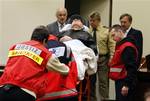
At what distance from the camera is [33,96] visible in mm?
4402

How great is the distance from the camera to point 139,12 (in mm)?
8484

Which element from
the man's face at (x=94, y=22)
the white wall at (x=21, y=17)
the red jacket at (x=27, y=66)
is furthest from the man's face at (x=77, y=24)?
the white wall at (x=21, y=17)

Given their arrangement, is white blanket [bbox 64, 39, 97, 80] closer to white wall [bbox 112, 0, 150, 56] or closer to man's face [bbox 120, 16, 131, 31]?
man's face [bbox 120, 16, 131, 31]

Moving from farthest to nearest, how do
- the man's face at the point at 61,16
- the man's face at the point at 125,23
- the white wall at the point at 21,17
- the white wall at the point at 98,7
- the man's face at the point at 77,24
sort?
the white wall at the point at 98,7 < the white wall at the point at 21,17 < the man's face at the point at 61,16 < the man's face at the point at 125,23 < the man's face at the point at 77,24

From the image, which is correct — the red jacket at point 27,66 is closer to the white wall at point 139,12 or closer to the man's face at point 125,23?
the man's face at point 125,23

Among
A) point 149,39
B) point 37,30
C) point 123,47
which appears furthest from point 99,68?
point 37,30

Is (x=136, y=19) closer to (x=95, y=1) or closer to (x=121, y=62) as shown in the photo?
(x=95, y=1)

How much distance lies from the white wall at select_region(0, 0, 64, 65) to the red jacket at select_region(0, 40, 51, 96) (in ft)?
13.2

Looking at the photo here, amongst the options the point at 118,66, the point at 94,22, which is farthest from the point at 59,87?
the point at 94,22

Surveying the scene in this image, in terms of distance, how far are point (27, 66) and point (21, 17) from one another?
4.23 m

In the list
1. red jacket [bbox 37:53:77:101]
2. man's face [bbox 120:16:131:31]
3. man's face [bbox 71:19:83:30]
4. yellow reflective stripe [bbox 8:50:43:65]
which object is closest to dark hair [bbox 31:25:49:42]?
yellow reflective stripe [bbox 8:50:43:65]

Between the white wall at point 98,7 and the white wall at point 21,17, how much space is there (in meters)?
0.97

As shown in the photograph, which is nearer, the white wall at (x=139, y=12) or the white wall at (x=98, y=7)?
the white wall at (x=139, y=12)

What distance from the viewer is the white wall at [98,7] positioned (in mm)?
8953
